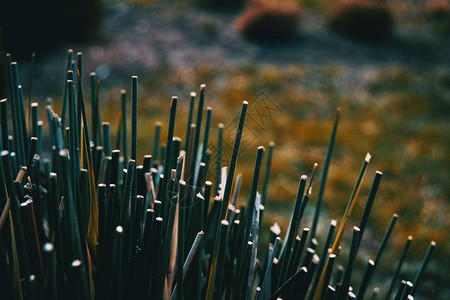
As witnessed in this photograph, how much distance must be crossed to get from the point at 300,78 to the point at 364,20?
2.18 m

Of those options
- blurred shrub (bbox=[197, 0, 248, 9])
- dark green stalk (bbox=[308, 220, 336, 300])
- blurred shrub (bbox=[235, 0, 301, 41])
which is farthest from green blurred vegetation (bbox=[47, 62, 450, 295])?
blurred shrub (bbox=[197, 0, 248, 9])

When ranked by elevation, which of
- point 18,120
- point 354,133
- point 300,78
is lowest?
point 354,133

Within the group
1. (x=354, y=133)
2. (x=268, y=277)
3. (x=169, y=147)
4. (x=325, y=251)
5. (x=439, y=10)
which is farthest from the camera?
(x=439, y=10)

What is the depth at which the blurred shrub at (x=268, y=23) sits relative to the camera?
665cm

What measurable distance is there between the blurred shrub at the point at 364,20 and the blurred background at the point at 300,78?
0.02 meters

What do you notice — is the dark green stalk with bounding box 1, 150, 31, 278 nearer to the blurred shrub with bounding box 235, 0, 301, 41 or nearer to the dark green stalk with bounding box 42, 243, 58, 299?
the dark green stalk with bounding box 42, 243, 58, 299

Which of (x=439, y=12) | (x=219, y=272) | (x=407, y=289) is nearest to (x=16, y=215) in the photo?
(x=219, y=272)

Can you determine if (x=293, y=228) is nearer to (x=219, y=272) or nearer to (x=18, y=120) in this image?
(x=219, y=272)

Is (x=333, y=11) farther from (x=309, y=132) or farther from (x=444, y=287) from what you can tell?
(x=444, y=287)

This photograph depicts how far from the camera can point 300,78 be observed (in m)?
5.50

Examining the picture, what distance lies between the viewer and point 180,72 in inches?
219

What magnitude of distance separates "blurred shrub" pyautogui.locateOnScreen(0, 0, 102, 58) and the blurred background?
0.05 feet

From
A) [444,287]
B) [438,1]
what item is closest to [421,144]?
[444,287]

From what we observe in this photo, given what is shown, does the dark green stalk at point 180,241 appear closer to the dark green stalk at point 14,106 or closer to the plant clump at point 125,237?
the plant clump at point 125,237
